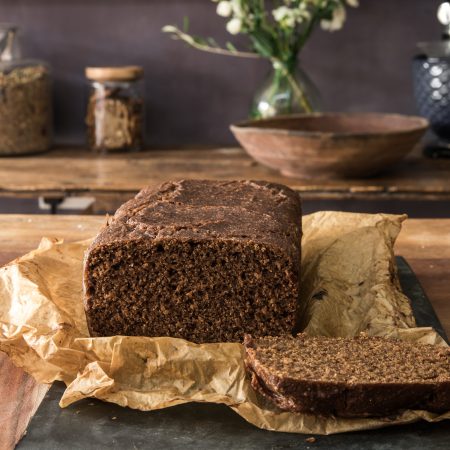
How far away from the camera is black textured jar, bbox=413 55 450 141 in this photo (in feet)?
10.5

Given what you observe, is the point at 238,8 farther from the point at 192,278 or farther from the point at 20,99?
the point at 192,278

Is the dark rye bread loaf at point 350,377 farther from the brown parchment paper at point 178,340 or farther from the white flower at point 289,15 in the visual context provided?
the white flower at point 289,15

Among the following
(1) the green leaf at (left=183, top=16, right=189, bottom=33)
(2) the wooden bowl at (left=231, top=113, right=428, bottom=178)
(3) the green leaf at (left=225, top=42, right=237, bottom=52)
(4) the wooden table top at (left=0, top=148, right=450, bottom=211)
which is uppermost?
(1) the green leaf at (left=183, top=16, right=189, bottom=33)

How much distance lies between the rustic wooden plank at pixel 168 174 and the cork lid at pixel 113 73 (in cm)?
31

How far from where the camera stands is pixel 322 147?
269cm

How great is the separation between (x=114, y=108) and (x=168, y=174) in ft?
1.68

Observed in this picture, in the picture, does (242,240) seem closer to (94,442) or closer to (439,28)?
(94,442)

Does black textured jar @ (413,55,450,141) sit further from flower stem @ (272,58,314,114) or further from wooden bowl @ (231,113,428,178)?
flower stem @ (272,58,314,114)

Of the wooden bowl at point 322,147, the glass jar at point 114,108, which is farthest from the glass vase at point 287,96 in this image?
the glass jar at point 114,108

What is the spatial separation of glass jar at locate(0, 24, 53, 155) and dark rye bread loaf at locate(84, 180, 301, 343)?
194cm

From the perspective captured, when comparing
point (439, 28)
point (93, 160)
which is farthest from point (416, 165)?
point (93, 160)

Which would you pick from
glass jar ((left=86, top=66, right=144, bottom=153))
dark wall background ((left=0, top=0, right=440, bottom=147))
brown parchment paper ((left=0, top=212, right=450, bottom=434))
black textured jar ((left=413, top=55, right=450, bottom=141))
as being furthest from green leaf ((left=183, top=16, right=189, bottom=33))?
brown parchment paper ((left=0, top=212, right=450, bottom=434))

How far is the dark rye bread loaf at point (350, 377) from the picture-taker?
3.87 feet

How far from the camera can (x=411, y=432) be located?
46.4 inches
